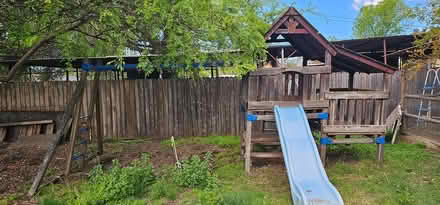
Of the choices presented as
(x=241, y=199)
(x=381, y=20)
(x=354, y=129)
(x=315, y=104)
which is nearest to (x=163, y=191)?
(x=241, y=199)

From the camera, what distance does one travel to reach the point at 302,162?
12.8 ft

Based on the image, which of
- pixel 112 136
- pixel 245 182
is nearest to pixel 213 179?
pixel 245 182

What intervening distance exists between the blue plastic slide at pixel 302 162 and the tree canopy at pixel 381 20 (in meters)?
19.0

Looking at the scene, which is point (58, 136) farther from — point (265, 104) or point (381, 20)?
point (381, 20)

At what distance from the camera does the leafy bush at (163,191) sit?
3.68 m

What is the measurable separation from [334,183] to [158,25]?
150 inches

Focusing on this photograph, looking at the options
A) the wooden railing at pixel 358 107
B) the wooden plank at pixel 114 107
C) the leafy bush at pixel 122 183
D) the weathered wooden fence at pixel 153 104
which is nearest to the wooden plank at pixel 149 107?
the weathered wooden fence at pixel 153 104

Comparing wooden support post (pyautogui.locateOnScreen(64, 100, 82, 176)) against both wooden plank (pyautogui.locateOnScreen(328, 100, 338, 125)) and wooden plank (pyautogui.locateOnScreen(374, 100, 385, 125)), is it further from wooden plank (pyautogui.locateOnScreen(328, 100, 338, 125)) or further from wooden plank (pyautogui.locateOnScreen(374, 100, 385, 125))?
wooden plank (pyautogui.locateOnScreen(374, 100, 385, 125))

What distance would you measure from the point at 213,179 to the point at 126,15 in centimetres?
291

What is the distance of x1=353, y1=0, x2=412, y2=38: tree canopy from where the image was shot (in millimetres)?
18578

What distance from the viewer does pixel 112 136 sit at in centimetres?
798

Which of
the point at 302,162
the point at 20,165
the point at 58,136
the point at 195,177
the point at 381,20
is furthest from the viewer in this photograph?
the point at 381,20

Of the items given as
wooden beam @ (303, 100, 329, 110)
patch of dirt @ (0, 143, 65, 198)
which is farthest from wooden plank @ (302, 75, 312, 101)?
patch of dirt @ (0, 143, 65, 198)

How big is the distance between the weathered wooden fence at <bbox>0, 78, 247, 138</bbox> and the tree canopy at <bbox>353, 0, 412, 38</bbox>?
17762mm
